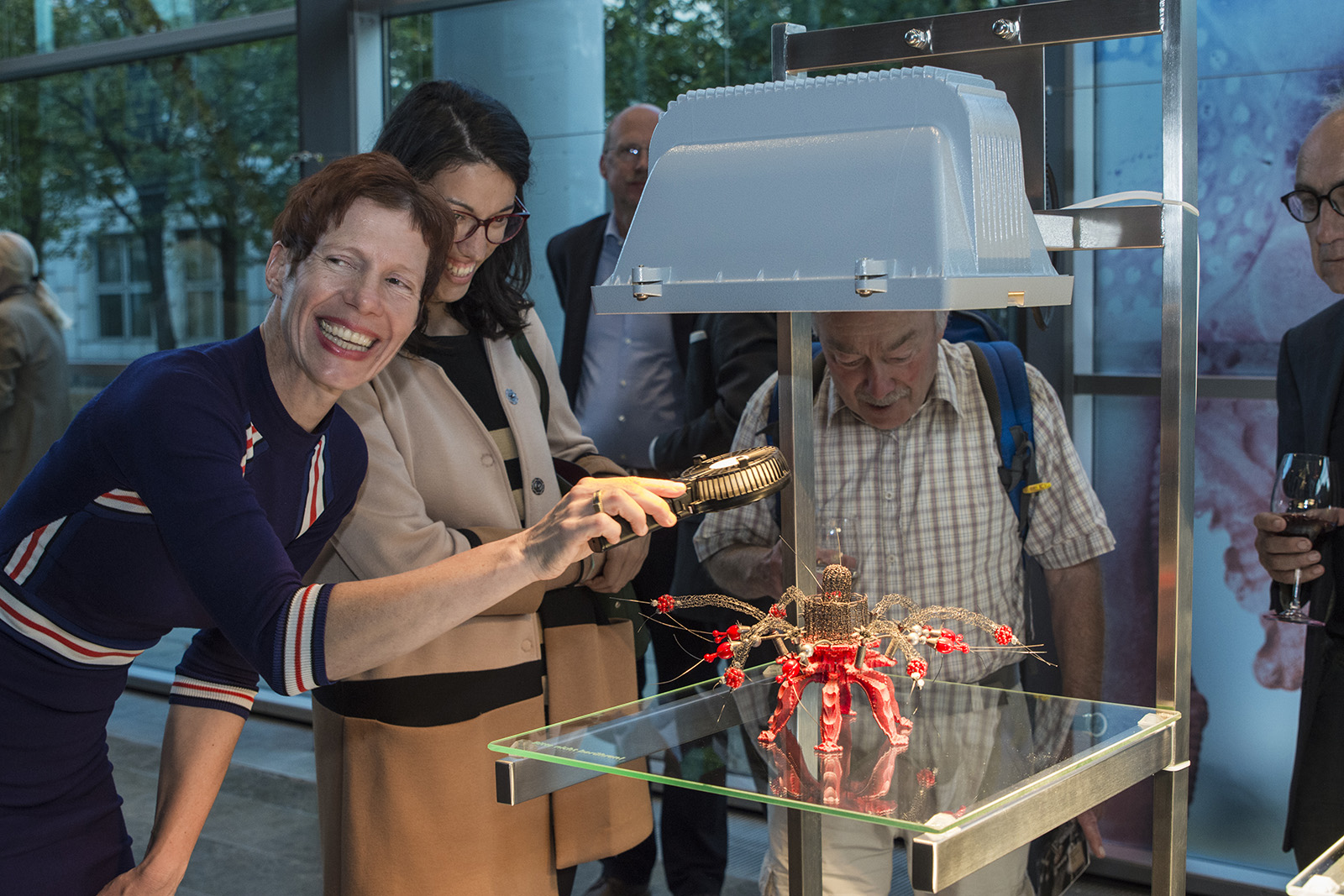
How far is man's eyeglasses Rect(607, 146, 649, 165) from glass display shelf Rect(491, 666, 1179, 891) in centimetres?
200

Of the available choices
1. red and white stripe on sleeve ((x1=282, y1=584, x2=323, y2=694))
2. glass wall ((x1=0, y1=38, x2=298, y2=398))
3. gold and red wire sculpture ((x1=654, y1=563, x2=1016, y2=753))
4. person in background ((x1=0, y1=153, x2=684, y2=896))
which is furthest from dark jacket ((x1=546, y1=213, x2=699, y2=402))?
red and white stripe on sleeve ((x1=282, y1=584, x2=323, y2=694))

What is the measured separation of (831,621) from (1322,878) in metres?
0.62

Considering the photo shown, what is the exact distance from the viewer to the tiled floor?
12.0 ft

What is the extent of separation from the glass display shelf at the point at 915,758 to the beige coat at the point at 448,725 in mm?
370

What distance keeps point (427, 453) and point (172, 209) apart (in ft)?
13.2

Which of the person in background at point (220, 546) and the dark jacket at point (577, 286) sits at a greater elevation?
the dark jacket at point (577, 286)

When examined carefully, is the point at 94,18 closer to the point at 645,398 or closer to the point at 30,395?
the point at 30,395

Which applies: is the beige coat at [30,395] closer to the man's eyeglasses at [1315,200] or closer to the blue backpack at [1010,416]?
the blue backpack at [1010,416]

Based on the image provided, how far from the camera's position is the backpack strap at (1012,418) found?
2223 mm

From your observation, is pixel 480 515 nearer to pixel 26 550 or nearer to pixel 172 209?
pixel 26 550

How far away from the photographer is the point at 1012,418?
225 centimetres

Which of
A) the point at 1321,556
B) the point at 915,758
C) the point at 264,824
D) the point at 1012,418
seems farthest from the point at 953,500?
the point at 264,824

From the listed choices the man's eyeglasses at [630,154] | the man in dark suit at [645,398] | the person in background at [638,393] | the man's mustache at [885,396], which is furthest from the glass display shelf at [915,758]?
the man's eyeglasses at [630,154]

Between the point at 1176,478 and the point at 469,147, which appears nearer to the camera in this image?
the point at 1176,478
